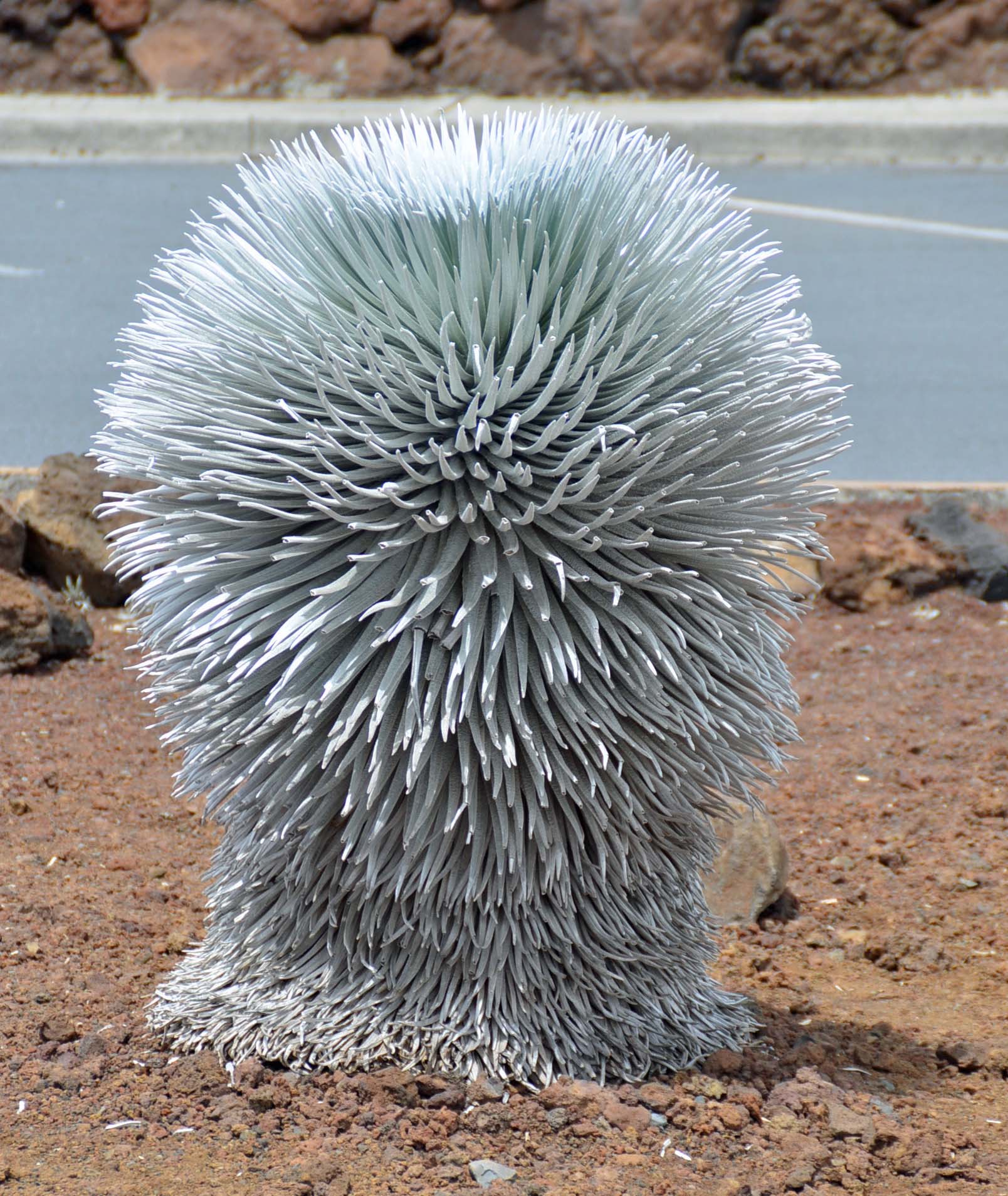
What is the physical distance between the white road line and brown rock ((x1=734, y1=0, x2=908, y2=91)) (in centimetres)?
390

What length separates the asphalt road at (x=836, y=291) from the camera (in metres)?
6.80

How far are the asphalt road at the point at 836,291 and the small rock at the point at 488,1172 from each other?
4462mm

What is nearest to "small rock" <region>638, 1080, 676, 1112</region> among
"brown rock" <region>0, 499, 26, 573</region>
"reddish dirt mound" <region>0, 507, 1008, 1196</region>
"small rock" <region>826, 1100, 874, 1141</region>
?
"reddish dirt mound" <region>0, 507, 1008, 1196</region>

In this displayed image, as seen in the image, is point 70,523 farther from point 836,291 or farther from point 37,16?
point 37,16

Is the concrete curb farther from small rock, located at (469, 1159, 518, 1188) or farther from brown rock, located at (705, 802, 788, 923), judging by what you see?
small rock, located at (469, 1159, 518, 1188)

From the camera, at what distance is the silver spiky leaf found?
2.18 meters

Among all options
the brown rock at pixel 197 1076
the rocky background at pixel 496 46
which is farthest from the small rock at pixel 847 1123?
the rocky background at pixel 496 46

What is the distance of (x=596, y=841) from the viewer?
2.35 meters

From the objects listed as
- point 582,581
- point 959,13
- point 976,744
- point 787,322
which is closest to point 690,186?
point 787,322

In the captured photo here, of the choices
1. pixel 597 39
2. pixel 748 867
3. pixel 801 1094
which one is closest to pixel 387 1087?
pixel 801 1094

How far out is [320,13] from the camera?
45.8 feet

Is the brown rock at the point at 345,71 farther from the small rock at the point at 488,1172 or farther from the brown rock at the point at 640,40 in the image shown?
the small rock at the point at 488,1172

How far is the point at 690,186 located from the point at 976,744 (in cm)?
215

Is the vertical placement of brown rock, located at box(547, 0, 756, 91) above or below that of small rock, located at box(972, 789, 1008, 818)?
above
